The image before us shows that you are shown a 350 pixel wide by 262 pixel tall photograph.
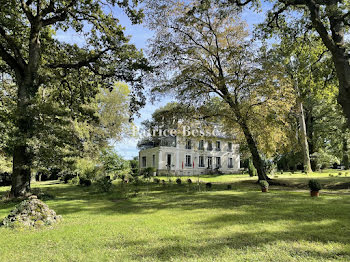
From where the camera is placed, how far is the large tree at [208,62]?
1513 cm

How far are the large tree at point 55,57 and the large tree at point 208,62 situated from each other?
283cm

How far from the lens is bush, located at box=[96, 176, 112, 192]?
1479 centimetres

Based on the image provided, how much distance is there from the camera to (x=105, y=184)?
48.5 ft

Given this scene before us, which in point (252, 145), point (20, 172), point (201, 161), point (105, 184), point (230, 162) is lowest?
point (105, 184)

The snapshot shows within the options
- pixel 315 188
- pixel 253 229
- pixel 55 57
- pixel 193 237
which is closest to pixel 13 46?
A: pixel 55 57

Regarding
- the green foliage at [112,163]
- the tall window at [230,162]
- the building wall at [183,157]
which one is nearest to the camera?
the green foliage at [112,163]

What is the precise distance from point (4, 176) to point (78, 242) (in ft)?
94.3

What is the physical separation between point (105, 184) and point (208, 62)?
10794mm

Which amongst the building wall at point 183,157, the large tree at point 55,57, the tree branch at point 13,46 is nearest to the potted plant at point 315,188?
the large tree at point 55,57

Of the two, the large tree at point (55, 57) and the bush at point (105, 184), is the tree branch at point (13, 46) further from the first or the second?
the bush at point (105, 184)

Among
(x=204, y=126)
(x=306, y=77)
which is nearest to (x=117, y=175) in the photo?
(x=204, y=126)

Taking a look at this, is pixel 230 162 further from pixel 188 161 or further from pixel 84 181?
pixel 84 181

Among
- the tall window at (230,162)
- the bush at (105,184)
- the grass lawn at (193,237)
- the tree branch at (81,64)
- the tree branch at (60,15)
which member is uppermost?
the tree branch at (60,15)

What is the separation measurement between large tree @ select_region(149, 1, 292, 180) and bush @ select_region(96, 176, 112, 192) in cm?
683
